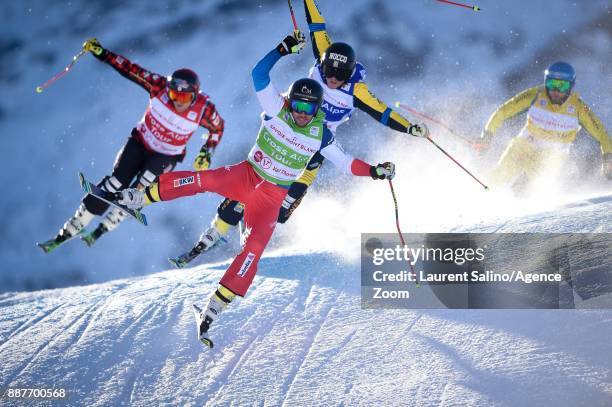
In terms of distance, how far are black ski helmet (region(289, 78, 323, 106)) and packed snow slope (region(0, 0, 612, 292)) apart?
17.5 metres

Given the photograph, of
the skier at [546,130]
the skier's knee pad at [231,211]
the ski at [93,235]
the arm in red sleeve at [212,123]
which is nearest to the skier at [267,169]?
the skier's knee pad at [231,211]

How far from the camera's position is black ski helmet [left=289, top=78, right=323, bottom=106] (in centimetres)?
539

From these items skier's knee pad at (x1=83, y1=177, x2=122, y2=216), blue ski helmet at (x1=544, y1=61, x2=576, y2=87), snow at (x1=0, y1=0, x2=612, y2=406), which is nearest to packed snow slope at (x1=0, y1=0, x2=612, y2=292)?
snow at (x1=0, y1=0, x2=612, y2=406)

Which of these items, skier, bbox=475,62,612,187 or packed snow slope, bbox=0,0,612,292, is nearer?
skier, bbox=475,62,612,187

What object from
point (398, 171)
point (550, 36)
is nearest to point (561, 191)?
point (398, 171)

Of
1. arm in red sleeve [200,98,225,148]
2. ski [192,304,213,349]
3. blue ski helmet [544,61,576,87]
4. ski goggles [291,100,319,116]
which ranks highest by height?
blue ski helmet [544,61,576,87]

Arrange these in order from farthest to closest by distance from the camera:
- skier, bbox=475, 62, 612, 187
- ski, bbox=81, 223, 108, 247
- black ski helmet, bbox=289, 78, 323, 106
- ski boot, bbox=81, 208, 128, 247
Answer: skier, bbox=475, 62, 612, 187
ski, bbox=81, 223, 108, 247
ski boot, bbox=81, 208, 128, 247
black ski helmet, bbox=289, 78, 323, 106

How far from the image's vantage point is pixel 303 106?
17.8 ft

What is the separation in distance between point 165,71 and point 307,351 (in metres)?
21.5

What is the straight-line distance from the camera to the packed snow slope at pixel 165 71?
79.8 feet

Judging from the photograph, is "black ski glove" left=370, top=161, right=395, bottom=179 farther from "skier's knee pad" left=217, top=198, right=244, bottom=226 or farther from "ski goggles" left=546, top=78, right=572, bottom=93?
"ski goggles" left=546, top=78, right=572, bottom=93

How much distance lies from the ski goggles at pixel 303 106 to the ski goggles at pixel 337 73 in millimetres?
768

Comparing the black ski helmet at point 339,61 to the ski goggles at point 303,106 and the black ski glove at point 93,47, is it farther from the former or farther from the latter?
the black ski glove at point 93,47

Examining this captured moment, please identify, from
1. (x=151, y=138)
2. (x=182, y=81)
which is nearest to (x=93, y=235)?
(x=151, y=138)
